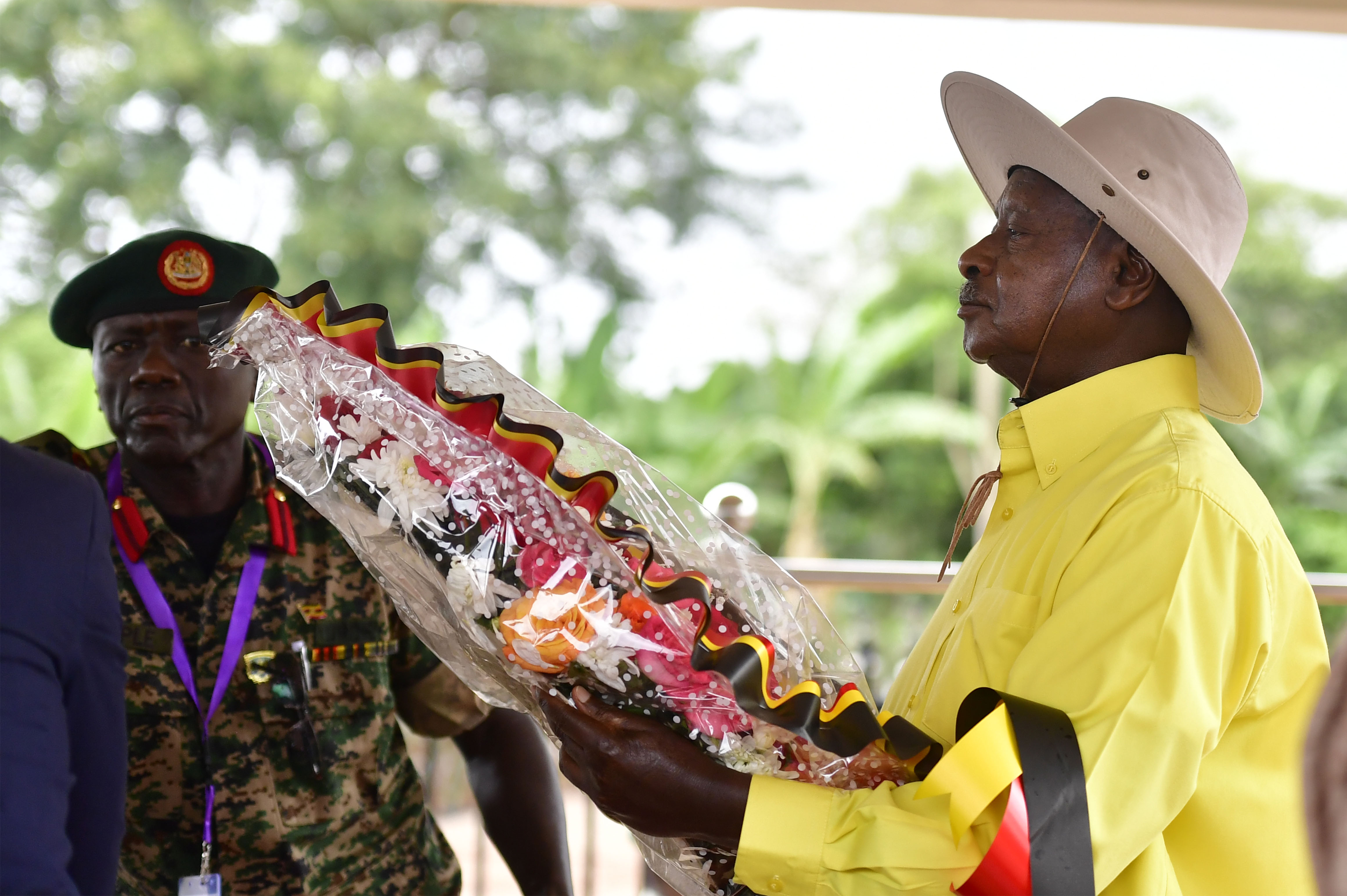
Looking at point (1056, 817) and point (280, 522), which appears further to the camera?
point (280, 522)

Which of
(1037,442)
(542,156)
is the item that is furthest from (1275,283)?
(1037,442)

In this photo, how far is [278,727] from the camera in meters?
2.34

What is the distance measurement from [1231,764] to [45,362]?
17080 millimetres

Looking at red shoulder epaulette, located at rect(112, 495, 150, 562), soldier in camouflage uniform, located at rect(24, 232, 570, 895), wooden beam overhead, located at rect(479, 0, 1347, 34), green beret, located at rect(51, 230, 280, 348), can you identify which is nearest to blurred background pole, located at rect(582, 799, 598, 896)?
soldier in camouflage uniform, located at rect(24, 232, 570, 895)

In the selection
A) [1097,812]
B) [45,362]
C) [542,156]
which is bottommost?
[1097,812]

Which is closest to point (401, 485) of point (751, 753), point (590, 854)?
point (751, 753)

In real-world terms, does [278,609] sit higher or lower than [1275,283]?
lower

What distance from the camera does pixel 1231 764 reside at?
1.64m

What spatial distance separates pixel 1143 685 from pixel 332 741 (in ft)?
5.09

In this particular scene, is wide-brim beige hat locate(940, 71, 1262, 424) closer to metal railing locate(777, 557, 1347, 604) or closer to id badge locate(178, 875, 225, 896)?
metal railing locate(777, 557, 1347, 604)

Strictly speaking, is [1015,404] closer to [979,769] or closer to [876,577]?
[979,769]

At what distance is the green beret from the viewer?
95.7 inches

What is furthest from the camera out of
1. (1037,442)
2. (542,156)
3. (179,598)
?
(542,156)

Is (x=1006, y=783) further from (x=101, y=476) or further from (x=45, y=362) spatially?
(x=45, y=362)
